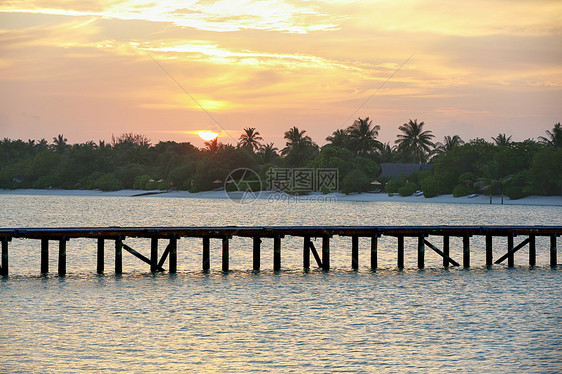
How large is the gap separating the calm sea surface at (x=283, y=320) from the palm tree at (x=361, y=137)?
110239 millimetres

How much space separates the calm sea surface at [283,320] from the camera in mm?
20094

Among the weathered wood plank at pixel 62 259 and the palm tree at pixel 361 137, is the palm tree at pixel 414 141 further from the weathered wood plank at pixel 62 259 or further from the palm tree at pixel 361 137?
the weathered wood plank at pixel 62 259

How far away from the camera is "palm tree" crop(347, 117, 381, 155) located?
151375 millimetres

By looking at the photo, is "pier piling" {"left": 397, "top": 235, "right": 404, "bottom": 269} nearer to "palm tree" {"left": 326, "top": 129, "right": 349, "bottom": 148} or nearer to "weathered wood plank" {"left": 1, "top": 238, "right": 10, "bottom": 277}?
"weathered wood plank" {"left": 1, "top": 238, "right": 10, "bottom": 277}

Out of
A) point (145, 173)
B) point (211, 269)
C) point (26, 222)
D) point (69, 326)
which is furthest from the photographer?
point (145, 173)

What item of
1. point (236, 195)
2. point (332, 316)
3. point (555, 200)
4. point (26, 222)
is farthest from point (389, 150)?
point (332, 316)

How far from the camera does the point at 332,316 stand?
A: 26750 millimetres

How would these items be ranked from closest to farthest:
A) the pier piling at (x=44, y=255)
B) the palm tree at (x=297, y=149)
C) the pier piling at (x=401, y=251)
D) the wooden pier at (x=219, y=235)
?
the wooden pier at (x=219, y=235) → the pier piling at (x=44, y=255) → the pier piling at (x=401, y=251) → the palm tree at (x=297, y=149)

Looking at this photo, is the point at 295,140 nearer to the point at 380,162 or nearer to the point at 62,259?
the point at 380,162

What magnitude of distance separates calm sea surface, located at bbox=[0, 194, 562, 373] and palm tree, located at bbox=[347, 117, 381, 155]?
11024 cm

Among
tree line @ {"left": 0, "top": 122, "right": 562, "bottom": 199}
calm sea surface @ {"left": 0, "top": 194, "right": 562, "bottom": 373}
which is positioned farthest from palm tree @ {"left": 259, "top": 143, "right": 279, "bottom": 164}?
calm sea surface @ {"left": 0, "top": 194, "right": 562, "bottom": 373}

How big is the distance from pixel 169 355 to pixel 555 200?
106054 millimetres

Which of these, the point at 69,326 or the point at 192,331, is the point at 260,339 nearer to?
the point at 192,331

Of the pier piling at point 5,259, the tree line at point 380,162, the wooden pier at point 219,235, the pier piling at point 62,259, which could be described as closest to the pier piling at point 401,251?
the wooden pier at point 219,235
